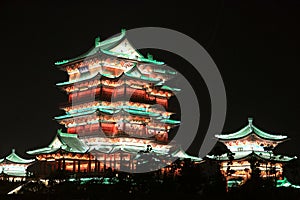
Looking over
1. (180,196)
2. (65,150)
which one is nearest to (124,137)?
(65,150)

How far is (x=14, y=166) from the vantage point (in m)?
57.8

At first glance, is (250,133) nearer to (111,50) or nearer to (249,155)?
(249,155)

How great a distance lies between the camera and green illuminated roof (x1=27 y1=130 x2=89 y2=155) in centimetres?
4953

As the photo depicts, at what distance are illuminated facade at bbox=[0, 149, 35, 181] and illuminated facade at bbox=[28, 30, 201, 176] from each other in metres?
5.58

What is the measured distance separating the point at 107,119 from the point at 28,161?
996 centimetres

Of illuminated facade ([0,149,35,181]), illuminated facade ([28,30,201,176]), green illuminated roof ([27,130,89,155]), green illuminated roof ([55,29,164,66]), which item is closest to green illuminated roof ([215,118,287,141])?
illuminated facade ([28,30,201,176])

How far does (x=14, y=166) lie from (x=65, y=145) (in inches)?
422

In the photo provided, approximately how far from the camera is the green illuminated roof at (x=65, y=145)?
49528mm

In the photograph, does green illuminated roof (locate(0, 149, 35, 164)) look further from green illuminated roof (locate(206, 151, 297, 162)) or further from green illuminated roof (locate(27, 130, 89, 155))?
green illuminated roof (locate(206, 151, 297, 162))

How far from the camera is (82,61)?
188ft

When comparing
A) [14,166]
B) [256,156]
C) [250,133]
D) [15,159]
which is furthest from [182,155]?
[14,166]

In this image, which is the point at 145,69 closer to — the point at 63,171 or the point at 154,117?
the point at 154,117

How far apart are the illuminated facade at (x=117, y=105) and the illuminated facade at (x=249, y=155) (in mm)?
3669

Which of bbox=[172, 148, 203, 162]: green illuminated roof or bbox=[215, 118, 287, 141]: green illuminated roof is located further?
bbox=[172, 148, 203, 162]: green illuminated roof
